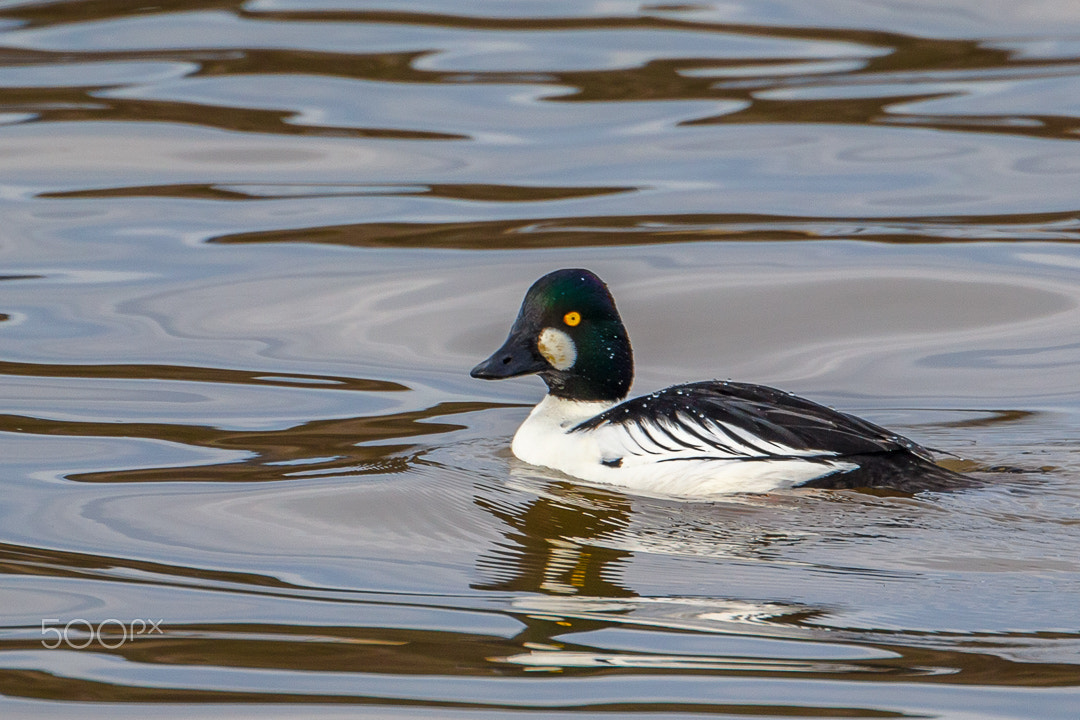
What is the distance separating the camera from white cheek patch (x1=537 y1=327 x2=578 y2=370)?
24.2 ft

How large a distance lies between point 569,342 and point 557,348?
A: 0.21 feet

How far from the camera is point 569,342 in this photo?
741 centimetres

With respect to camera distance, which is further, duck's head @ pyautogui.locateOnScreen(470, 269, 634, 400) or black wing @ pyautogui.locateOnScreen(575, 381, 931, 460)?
duck's head @ pyautogui.locateOnScreen(470, 269, 634, 400)

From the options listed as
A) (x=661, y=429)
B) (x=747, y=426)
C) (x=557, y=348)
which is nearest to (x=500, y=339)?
(x=557, y=348)

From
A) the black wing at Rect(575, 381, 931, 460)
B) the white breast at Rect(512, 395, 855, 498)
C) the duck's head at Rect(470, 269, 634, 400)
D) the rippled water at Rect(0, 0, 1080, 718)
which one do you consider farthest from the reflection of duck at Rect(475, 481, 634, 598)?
the duck's head at Rect(470, 269, 634, 400)

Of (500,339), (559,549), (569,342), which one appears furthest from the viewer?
(500,339)

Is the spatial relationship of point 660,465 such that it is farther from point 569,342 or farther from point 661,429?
point 569,342

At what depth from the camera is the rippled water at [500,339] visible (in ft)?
16.1

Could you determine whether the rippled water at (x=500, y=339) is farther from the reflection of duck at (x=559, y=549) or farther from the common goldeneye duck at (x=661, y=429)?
the common goldeneye duck at (x=661, y=429)

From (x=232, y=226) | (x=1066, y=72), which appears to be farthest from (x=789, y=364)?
(x=1066, y=72)

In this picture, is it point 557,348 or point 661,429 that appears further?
point 557,348

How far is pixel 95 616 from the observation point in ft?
17.6

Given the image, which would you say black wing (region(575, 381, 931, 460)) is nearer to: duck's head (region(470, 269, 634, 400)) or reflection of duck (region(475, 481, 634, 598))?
reflection of duck (region(475, 481, 634, 598))

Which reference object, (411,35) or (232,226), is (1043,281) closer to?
(232,226)
